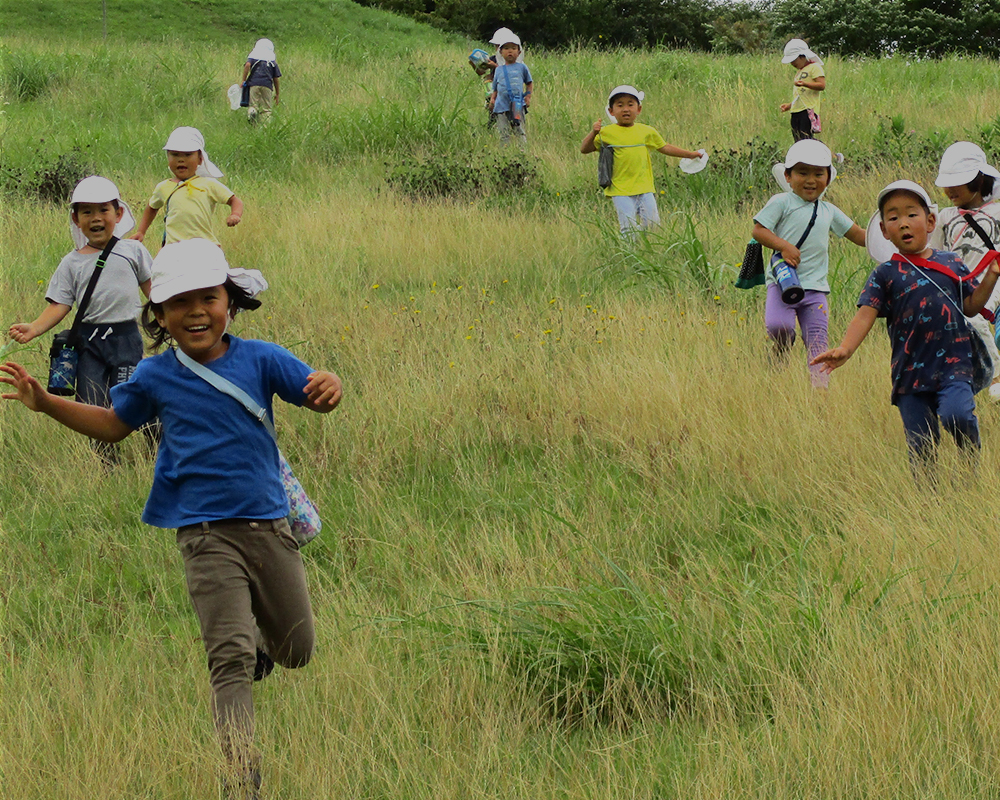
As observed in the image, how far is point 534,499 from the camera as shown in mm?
5070

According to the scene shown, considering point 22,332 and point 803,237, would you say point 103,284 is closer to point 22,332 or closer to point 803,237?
point 22,332

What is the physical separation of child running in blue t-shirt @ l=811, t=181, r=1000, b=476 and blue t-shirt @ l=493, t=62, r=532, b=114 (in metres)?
10.1

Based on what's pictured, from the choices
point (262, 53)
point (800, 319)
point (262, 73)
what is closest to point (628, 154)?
point (800, 319)

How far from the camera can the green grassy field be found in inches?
120

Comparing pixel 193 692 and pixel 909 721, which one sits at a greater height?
pixel 909 721

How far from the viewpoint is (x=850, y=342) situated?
15.0 ft

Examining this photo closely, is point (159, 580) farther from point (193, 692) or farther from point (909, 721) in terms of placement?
point (909, 721)

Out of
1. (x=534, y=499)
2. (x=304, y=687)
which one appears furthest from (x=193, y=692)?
(x=534, y=499)

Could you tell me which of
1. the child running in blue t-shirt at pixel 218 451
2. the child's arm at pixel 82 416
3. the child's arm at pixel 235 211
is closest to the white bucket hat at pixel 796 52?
the child's arm at pixel 235 211

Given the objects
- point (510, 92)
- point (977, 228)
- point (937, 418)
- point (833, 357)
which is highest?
point (510, 92)

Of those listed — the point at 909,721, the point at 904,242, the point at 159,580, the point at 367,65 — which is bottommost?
the point at 159,580

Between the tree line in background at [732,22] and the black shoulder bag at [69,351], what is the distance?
2586 centimetres

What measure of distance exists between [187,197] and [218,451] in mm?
5265

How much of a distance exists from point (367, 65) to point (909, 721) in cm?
1963
